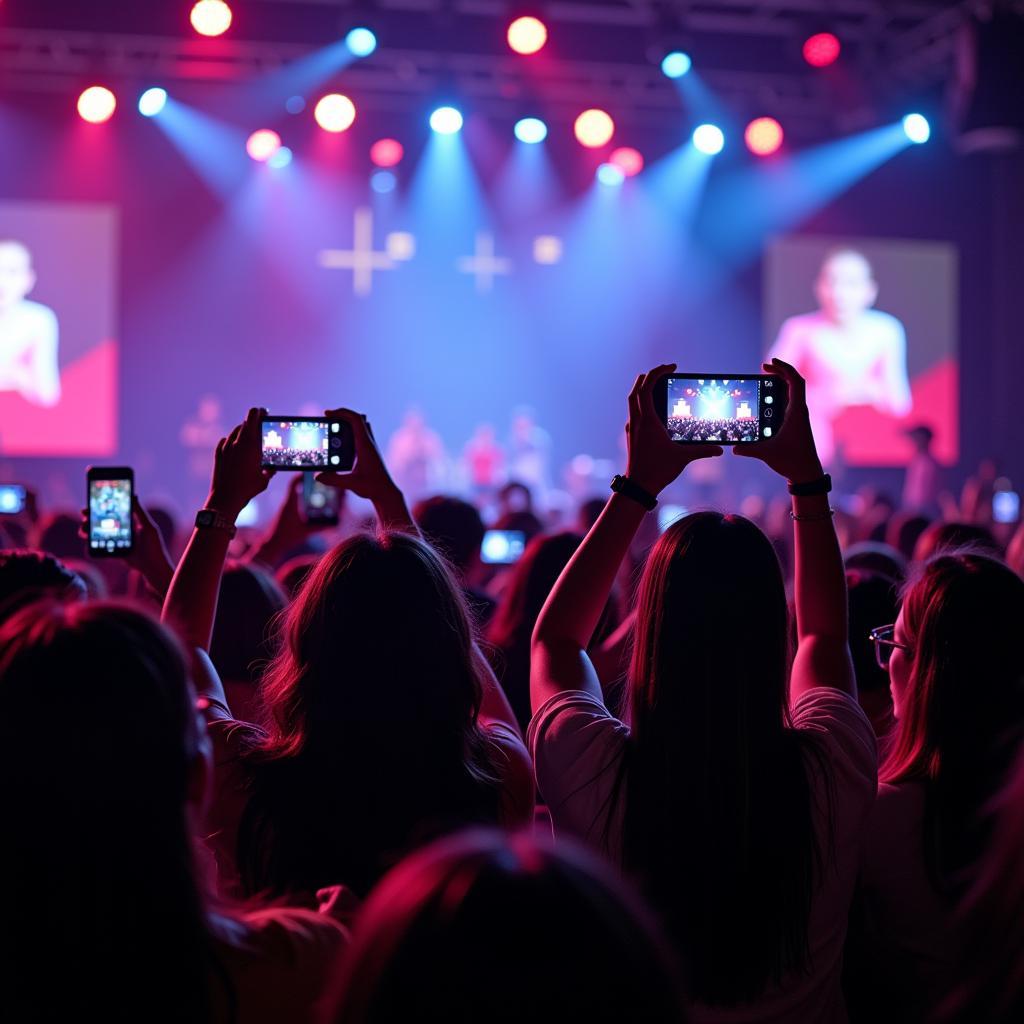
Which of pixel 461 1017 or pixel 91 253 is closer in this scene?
pixel 461 1017

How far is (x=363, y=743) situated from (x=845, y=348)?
11.0 metres

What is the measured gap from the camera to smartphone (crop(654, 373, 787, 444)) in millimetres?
1854

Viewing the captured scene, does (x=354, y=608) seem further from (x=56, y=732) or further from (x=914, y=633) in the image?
(x=914, y=633)

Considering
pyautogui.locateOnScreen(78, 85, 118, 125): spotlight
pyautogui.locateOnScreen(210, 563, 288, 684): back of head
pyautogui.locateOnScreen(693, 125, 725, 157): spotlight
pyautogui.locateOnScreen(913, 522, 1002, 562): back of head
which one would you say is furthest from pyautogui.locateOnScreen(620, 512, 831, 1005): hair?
pyautogui.locateOnScreen(693, 125, 725, 157): spotlight

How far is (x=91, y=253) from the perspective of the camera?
36.1 ft

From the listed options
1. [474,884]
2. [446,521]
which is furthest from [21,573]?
[446,521]

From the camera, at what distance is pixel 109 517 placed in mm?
2393

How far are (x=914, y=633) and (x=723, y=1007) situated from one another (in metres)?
0.58

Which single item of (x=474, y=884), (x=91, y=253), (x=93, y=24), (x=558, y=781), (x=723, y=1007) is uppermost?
(x=93, y=24)

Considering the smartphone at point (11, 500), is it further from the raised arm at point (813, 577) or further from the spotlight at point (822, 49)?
the spotlight at point (822, 49)

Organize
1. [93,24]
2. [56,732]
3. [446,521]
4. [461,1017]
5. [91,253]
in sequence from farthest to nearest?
[91,253] → [93,24] → [446,521] → [56,732] → [461,1017]

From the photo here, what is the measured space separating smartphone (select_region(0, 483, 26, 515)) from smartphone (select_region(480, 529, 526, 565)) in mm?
1404

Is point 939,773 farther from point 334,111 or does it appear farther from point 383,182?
point 383,182

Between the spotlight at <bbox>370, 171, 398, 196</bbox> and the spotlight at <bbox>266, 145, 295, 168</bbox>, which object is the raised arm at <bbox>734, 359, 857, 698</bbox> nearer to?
the spotlight at <bbox>266, 145, 295, 168</bbox>
